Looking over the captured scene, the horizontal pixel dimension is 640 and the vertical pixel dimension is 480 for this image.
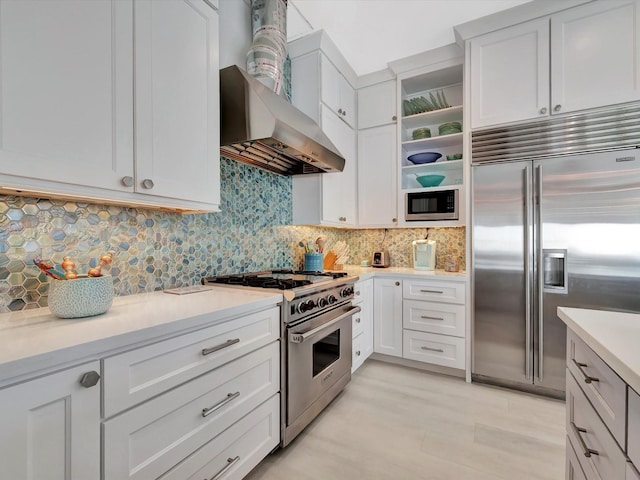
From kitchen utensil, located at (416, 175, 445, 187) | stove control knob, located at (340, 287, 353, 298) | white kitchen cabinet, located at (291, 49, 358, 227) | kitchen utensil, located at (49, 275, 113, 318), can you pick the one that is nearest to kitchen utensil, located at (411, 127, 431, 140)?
kitchen utensil, located at (416, 175, 445, 187)

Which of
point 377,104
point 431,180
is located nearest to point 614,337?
point 431,180

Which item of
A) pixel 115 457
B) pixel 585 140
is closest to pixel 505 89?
pixel 585 140

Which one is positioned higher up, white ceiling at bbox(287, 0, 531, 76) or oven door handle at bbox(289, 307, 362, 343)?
white ceiling at bbox(287, 0, 531, 76)

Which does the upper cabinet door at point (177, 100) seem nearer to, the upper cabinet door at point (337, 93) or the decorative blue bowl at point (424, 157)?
the upper cabinet door at point (337, 93)

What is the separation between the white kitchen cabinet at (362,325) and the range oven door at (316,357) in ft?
0.74

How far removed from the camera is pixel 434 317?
258cm

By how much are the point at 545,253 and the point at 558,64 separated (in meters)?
1.43

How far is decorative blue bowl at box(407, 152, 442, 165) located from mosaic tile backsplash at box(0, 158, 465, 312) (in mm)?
767

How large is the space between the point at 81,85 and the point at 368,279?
7.64 feet

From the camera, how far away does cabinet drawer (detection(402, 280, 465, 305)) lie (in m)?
2.50

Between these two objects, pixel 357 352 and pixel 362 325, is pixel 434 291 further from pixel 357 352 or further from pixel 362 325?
pixel 357 352

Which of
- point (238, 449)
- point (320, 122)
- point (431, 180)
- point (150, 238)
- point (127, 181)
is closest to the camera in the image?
point (127, 181)

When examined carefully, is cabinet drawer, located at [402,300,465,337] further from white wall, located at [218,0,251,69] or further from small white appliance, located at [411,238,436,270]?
white wall, located at [218,0,251,69]

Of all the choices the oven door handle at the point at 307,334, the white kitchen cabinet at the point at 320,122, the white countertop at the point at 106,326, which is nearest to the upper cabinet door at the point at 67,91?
the white countertop at the point at 106,326
